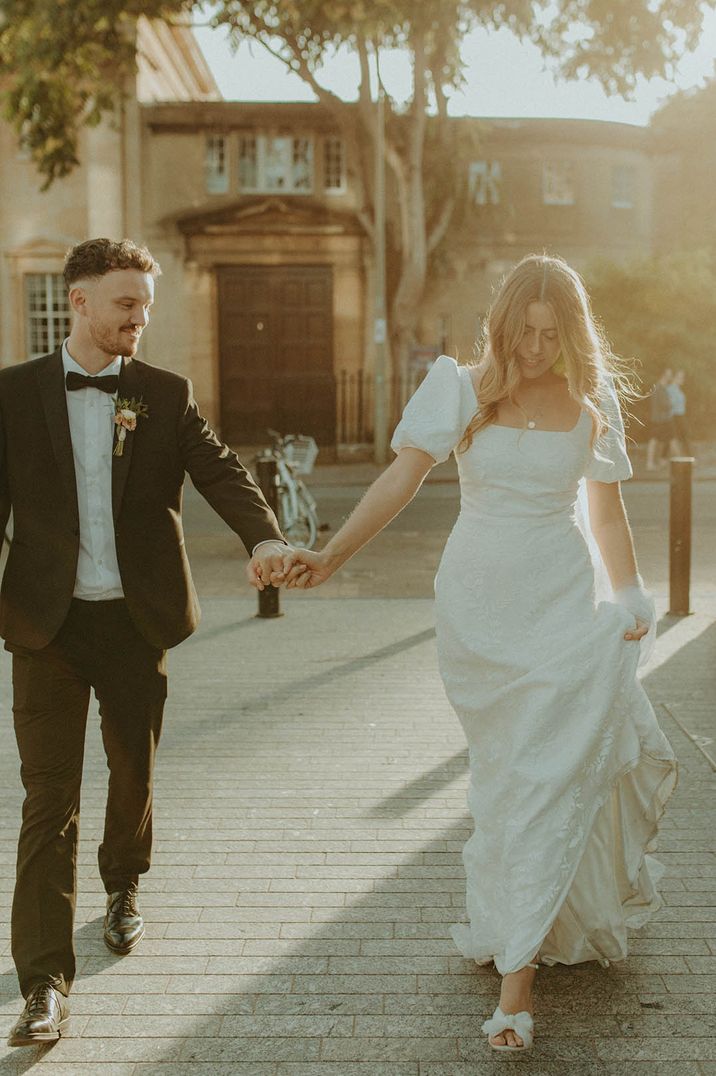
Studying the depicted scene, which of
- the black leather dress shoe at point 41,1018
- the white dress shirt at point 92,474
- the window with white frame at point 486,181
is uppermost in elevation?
the window with white frame at point 486,181

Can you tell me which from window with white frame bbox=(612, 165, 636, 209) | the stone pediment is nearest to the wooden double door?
the stone pediment

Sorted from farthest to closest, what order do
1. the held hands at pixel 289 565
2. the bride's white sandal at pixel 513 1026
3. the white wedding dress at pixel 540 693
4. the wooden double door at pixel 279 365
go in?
the wooden double door at pixel 279 365 < the held hands at pixel 289 565 < the white wedding dress at pixel 540 693 < the bride's white sandal at pixel 513 1026

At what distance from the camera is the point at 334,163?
92.2 ft

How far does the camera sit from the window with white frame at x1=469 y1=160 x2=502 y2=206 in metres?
28.3

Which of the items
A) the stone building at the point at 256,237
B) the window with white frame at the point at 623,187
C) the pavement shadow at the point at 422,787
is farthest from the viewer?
the window with white frame at the point at 623,187

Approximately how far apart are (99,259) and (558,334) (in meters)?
1.29

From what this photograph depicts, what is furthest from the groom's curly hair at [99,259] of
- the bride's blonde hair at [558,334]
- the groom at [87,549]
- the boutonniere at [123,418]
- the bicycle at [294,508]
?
the bicycle at [294,508]

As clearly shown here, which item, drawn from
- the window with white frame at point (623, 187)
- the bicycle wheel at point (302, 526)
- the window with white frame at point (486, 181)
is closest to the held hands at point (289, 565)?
the bicycle wheel at point (302, 526)

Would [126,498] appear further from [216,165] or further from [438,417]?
[216,165]

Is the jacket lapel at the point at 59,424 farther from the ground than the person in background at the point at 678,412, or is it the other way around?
the jacket lapel at the point at 59,424

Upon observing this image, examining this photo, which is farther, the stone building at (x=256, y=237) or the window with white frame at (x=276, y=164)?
the window with white frame at (x=276, y=164)

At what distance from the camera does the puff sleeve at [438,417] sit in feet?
11.2

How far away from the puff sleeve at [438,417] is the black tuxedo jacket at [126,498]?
1.92 feet

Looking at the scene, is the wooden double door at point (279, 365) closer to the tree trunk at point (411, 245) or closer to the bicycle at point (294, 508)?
the tree trunk at point (411, 245)
